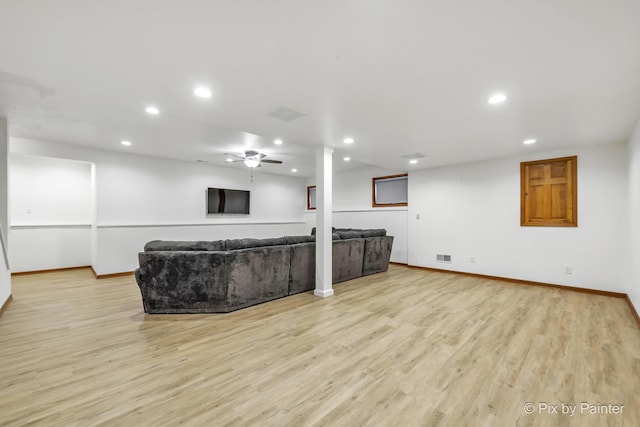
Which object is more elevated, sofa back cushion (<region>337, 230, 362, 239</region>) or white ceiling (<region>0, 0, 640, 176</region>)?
white ceiling (<region>0, 0, 640, 176</region>)

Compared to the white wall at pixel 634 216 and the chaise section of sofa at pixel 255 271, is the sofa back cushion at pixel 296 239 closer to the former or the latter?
the chaise section of sofa at pixel 255 271

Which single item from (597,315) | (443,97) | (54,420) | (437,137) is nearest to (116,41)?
(54,420)

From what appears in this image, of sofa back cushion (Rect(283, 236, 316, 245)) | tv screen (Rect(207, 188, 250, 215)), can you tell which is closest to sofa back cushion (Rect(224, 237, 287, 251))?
sofa back cushion (Rect(283, 236, 316, 245))

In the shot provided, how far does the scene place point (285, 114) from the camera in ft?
10.3

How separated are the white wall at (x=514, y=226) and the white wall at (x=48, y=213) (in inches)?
299

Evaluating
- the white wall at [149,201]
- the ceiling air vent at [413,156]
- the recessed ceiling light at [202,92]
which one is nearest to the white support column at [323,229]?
the ceiling air vent at [413,156]

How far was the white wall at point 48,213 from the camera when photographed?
5445 millimetres

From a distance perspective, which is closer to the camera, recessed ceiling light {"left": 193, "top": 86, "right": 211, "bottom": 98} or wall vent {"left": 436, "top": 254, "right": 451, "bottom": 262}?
recessed ceiling light {"left": 193, "top": 86, "right": 211, "bottom": 98}

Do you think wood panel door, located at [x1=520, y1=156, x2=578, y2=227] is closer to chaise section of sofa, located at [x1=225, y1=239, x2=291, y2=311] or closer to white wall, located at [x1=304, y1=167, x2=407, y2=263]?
white wall, located at [x1=304, y1=167, x2=407, y2=263]

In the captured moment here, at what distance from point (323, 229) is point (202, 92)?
2.48 meters

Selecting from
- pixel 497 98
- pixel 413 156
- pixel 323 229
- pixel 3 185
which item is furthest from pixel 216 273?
pixel 413 156

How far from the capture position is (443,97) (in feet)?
8.80

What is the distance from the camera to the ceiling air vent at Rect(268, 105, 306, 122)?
300cm

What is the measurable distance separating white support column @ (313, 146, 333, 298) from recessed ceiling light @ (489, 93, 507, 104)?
2.35 metres
